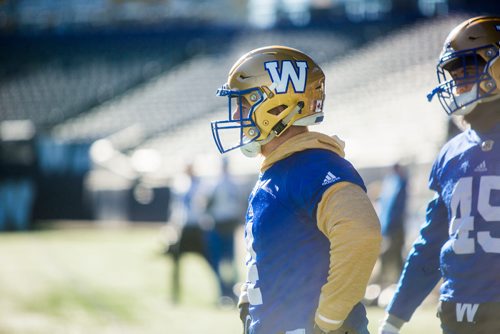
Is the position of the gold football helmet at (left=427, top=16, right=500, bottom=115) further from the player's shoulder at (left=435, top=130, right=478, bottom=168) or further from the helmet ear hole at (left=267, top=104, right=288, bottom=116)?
the helmet ear hole at (left=267, top=104, right=288, bottom=116)

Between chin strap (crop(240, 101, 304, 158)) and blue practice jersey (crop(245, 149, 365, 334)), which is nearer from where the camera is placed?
blue practice jersey (crop(245, 149, 365, 334))

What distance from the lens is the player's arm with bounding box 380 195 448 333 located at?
376 cm

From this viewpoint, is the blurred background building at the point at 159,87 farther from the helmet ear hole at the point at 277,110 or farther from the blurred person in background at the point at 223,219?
the helmet ear hole at the point at 277,110

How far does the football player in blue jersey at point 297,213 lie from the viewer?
310 centimetres

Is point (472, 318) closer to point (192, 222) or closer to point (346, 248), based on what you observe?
point (346, 248)

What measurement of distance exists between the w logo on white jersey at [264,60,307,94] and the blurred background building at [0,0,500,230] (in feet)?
38.2

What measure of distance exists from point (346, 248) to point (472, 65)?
3.25 ft

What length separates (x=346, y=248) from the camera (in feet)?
10.1

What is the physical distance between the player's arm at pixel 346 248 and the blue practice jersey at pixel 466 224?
55 cm

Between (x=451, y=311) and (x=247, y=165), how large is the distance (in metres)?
18.1

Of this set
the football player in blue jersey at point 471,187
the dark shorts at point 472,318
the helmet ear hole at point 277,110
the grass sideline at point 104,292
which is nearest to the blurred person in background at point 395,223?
the grass sideline at point 104,292

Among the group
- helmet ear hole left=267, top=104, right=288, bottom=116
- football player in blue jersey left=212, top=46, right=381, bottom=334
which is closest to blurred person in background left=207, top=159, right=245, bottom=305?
football player in blue jersey left=212, top=46, right=381, bottom=334

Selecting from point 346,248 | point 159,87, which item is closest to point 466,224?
point 346,248

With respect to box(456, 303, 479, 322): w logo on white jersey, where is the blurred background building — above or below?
below
